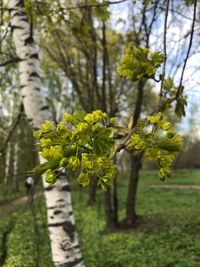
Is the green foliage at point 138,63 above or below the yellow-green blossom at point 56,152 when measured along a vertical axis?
above

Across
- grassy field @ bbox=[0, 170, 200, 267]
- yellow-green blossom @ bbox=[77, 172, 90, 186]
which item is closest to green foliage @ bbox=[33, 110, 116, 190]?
yellow-green blossom @ bbox=[77, 172, 90, 186]

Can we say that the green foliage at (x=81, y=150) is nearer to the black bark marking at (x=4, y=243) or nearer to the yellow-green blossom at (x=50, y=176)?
the yellow-green blossom at (x=50, y=176)

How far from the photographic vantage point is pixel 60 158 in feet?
3.89

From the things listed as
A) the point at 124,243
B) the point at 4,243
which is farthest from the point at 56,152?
the point at 4,243

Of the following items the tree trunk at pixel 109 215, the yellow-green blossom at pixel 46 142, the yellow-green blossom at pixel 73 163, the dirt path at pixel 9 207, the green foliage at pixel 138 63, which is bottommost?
the dirt path at pixel 9 207

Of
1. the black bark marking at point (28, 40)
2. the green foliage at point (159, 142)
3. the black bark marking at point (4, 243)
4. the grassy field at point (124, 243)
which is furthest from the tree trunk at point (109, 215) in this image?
the green foliage at point (159, 142)

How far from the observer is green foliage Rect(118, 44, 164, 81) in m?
1.59

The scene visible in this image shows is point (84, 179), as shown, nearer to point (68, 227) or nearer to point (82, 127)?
point (82, 127)

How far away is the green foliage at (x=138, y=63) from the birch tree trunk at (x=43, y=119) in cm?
211

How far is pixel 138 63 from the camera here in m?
1.61

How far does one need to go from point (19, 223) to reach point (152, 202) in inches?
201

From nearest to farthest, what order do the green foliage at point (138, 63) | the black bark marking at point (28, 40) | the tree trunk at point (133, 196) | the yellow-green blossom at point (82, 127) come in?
the yellow-green blossom at point (82, 127), the green foliage at point (138, 63), the black bark marking at point (28, 40), the tree trunk at point (133, 196)

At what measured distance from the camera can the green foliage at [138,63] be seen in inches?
62.7

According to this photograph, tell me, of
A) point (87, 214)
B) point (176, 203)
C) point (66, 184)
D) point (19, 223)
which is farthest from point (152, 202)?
point (66, 184)
